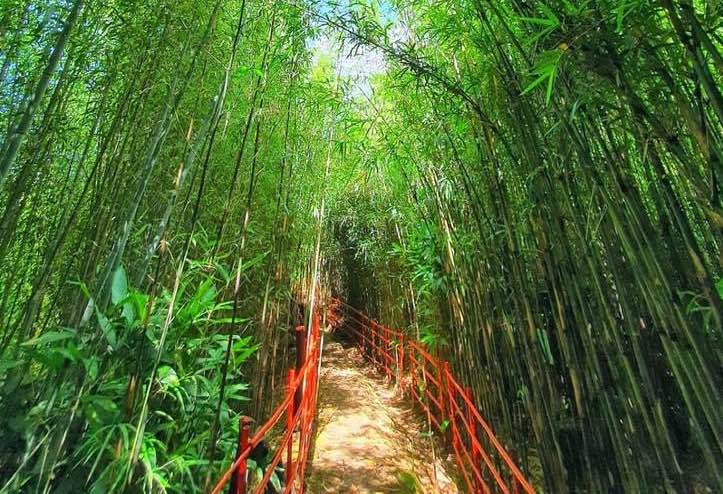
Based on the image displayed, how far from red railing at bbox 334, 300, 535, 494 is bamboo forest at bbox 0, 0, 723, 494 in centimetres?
6

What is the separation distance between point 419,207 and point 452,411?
143 centimetres

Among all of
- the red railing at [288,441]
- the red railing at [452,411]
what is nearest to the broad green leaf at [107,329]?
the red railing at [288,441]

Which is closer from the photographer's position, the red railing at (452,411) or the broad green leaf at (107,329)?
the broad green leaf at (107,329)

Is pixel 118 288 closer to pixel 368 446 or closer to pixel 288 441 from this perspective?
pixel 288 441

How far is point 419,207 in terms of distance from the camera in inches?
112

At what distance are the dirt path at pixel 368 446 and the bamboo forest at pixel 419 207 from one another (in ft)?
0.10

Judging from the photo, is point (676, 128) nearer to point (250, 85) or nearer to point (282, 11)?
point (282, 11)

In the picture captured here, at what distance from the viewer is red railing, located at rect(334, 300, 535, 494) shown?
6.03ft

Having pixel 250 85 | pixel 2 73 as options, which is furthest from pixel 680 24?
pixel 2 73

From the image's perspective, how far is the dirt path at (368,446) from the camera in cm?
258

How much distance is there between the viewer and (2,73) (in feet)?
5.39

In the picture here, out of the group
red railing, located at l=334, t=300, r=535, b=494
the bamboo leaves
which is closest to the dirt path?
red railing, located at l=334, t=300, r=535, b=494

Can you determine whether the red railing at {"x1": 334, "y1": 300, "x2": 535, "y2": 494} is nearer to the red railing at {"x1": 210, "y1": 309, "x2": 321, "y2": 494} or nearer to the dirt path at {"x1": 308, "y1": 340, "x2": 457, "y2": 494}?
the dirt path at {"x1": 308, "y1": 340, "x2": 457, "y2": 494}

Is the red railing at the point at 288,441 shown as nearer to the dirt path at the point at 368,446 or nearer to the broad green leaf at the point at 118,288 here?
the dirt path at the point at 368,446
